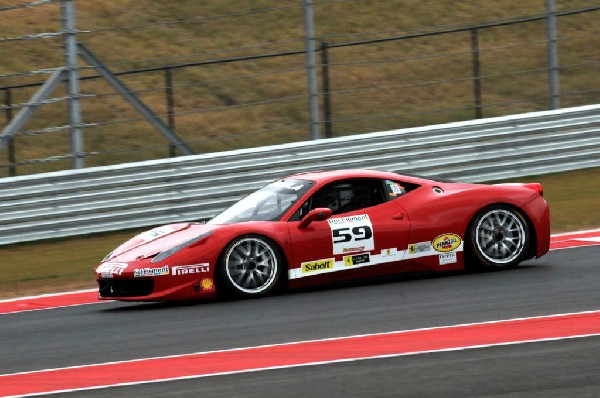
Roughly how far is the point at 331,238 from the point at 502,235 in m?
1.66

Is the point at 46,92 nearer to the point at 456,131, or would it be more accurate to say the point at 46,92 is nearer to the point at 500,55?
the point at 456,131

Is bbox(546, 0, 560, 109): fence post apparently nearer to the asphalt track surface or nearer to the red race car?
the asphalt track surface

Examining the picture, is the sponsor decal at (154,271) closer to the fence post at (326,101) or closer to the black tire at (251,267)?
the black tire at (251,267)

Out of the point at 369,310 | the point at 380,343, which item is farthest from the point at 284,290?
the point at 380,343

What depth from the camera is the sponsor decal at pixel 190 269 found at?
1075 centimetres

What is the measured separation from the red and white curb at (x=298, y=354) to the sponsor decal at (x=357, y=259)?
86.5 inches

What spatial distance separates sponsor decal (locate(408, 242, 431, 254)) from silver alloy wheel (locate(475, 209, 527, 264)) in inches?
21.1

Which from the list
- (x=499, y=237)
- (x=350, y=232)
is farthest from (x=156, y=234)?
(x=499, y=237)

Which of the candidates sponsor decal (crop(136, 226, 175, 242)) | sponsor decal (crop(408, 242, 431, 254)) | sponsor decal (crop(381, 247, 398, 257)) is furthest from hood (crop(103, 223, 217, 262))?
sponsor decal (crop(408, 242, 431, 254))

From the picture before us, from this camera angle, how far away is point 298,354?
8.44 meters

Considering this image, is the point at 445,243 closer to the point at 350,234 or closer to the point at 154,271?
the point at 350,234

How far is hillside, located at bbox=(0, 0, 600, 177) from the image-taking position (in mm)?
21719

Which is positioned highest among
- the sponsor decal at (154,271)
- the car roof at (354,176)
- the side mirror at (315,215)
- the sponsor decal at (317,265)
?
the car roof at (354,176)

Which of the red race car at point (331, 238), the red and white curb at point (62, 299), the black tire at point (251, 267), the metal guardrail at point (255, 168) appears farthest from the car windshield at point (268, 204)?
the metal guardrail at point (255, 168)
